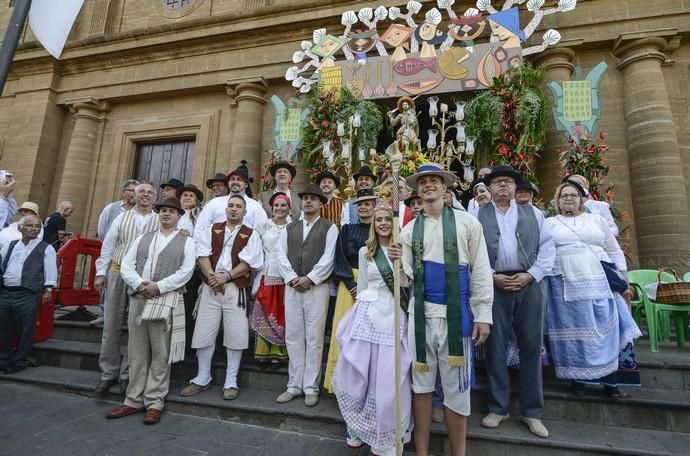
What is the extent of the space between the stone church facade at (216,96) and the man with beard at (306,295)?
4.73 metres

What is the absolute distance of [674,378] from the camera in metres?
3.68

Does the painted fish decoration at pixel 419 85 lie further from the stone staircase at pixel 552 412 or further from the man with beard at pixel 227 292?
the stone staircase at pixel 552 412

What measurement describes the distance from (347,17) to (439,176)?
6.80m

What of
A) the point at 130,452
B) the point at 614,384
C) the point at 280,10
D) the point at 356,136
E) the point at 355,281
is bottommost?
the point at 130,452

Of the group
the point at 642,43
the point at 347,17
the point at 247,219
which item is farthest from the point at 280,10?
the point at 642,43

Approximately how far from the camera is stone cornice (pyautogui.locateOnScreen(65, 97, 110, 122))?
34.7 feet

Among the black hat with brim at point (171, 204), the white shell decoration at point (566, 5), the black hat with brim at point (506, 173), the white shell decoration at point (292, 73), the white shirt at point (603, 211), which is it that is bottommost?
the black hat with brim at point (171, 204)

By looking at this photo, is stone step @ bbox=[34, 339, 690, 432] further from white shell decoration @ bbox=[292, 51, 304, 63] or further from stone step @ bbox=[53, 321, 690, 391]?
white shell decoration @ bbox=[292, 51, 304, 63]

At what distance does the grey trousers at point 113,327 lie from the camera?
4.14 m

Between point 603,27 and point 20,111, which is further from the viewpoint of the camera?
point 20,111

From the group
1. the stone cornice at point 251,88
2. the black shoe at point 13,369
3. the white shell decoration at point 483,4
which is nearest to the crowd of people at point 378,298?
the black shoe at point 13,369

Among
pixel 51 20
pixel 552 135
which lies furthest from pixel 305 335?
pixel 552 135

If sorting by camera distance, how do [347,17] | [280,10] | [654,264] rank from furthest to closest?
[280,10], [347,17], [654,264]

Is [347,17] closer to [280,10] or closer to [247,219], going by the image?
[280,10]
